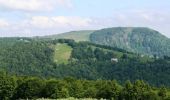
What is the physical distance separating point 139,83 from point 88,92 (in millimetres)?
20429

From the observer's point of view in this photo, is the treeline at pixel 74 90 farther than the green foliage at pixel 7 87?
No

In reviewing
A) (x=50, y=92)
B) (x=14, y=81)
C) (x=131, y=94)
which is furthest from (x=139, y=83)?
(x=14, y=81)

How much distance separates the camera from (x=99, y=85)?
6890 inches

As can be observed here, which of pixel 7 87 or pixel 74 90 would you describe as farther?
pixel 7 87

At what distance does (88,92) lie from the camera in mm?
166375

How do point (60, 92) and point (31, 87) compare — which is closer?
point (60, 92)

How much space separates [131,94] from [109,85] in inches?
407

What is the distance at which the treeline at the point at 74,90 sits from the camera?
158m

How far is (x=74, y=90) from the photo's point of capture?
167 metres

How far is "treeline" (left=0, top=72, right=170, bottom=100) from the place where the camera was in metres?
158

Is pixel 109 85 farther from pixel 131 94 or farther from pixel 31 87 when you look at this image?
pixel 31 87

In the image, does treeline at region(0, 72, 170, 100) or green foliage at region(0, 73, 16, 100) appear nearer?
treeline at region(0, 72, 170, 100)

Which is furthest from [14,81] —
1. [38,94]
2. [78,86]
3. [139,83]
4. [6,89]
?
[139,83]

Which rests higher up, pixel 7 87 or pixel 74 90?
pixel 74 90
